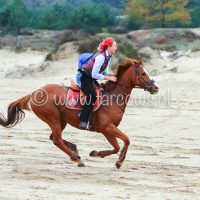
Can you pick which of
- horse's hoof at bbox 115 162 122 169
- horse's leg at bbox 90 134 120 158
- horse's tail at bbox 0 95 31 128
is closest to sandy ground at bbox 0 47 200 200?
horse's hoof at bbox 115 162 122 169

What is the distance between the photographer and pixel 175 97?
2094 centimetres

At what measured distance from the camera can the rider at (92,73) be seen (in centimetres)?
1109

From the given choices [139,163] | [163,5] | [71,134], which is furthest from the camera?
[163,5]

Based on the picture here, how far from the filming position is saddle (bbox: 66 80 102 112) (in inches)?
440

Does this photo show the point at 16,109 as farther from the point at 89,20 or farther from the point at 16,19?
the point at 89,20

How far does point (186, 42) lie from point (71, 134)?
32033mm

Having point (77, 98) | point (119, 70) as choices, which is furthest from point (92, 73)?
point (119, 70)

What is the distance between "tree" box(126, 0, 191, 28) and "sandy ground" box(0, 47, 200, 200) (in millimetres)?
43455

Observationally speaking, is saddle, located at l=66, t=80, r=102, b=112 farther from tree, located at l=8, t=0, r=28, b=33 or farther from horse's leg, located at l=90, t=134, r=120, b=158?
tree, located at l=8, t=0, r=28, b=33

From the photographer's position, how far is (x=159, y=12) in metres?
65.9

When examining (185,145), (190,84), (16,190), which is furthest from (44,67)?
(16,190)

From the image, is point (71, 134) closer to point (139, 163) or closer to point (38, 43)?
point (139, 163)

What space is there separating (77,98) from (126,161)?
1.42 metres

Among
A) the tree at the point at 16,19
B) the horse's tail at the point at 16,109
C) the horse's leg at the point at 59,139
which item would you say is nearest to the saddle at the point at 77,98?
the horse's leg at the point at 59,139
